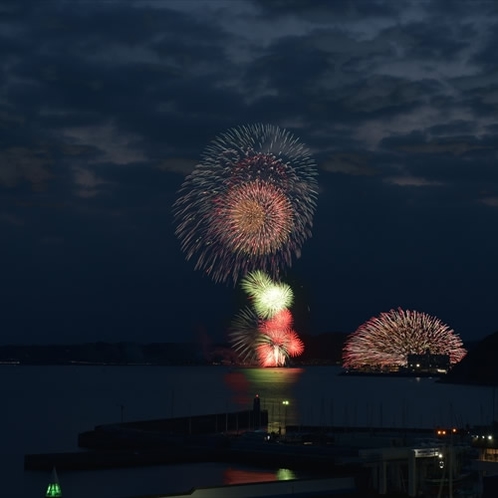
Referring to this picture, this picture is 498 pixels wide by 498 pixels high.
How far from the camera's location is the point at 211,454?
71.9 metres

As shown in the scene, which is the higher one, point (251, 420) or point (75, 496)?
point (251, 420)

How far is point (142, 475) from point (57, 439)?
34.3 metres

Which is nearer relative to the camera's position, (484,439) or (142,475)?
(484,439)

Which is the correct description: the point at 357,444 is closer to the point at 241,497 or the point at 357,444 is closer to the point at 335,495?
the point at 335,495

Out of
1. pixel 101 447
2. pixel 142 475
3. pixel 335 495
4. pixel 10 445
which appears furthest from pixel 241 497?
pixel 10 445

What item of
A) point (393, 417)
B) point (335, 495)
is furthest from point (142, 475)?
point (393, 417)

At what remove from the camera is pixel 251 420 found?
99.0 m

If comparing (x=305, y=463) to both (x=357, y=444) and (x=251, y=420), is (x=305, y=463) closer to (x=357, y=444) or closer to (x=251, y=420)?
(x=357, y=444)

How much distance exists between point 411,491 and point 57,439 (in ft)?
178

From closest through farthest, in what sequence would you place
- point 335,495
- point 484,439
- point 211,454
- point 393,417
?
point 335,495
point 484,439
point 211,454
point 393,417

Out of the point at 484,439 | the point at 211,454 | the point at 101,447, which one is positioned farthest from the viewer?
the point at 101,447

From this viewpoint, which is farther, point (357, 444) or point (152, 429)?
point (152, 429)

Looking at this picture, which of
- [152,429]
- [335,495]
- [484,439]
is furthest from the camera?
[152,429]

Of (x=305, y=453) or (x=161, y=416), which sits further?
(x=161, y=416)
